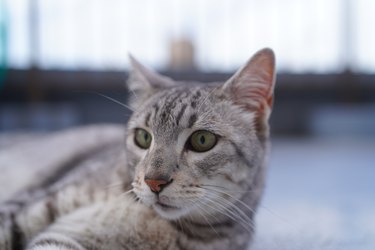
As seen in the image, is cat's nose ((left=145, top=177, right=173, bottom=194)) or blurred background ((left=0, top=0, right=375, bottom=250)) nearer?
cat's nose ((left=145, top=177, right=173, bottom=194))

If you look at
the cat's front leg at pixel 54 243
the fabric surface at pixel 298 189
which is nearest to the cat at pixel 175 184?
the cat's front leg at pixel 54 243

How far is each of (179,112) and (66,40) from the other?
142 inches

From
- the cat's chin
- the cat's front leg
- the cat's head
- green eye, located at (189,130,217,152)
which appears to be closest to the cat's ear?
the cat's head

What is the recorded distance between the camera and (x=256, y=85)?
4.33ft

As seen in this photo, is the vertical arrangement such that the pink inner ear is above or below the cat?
above

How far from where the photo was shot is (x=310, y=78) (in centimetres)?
467

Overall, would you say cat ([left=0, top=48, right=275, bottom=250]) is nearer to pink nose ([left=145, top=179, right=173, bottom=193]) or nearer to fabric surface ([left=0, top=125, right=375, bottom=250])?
pink nose ([left=145, top=179, right=173, bottom=193])

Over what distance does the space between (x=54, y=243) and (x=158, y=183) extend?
315 millimetres

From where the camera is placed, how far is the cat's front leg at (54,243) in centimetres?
117

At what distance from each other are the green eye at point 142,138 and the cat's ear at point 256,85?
255 millimetres

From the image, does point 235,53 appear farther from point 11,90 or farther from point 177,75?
point 11,90

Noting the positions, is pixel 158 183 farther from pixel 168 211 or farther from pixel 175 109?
pixel 175 109

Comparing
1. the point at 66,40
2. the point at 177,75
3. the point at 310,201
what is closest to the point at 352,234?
the point at 310,201

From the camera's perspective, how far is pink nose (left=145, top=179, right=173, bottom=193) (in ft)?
3.60
